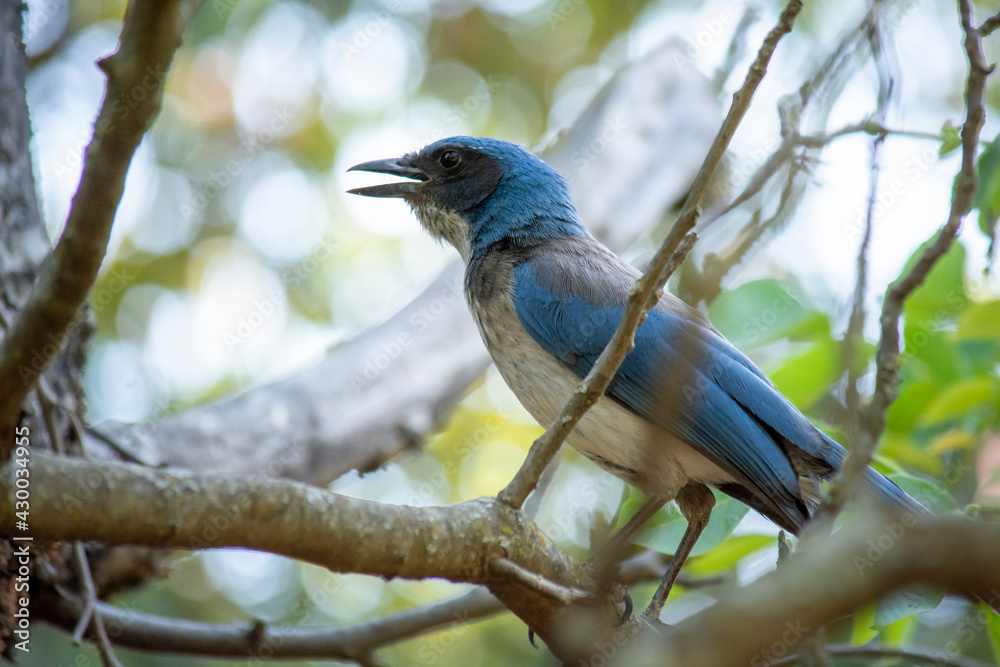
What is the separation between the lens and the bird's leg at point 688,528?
3533 millimetres

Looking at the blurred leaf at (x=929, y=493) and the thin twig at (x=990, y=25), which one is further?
the blurred leaf at (x=929, y=493)

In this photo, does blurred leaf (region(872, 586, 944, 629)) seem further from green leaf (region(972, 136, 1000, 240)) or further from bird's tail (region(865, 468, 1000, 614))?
green leaf (region(972, 136, 1000, 240))

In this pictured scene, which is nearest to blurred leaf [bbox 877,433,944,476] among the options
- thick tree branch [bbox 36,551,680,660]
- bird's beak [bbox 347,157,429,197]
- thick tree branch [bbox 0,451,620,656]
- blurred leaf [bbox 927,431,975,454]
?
blurred leaf [bbox 927,431,975,454]

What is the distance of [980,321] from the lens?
3656mm

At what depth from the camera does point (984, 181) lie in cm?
314

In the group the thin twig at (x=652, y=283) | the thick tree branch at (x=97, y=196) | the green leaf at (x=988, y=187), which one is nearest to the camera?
the thick tree branch at (x=97, y=196)

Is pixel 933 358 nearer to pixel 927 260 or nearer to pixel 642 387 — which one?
pixel 642 387

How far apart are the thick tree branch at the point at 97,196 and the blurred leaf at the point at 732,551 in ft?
9.20

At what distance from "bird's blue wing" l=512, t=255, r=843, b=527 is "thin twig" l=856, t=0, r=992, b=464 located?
139cm

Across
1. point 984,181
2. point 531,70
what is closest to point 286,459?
point 984,181

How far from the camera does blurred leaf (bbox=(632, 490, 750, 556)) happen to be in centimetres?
339

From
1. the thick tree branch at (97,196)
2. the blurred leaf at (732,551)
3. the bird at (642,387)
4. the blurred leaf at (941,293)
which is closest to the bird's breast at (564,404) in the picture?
the bird at (642,387)

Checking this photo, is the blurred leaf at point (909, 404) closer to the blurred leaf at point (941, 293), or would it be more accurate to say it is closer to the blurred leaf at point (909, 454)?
the blurred leaf at point (909, 454)

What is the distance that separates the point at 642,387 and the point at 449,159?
2075 mm
